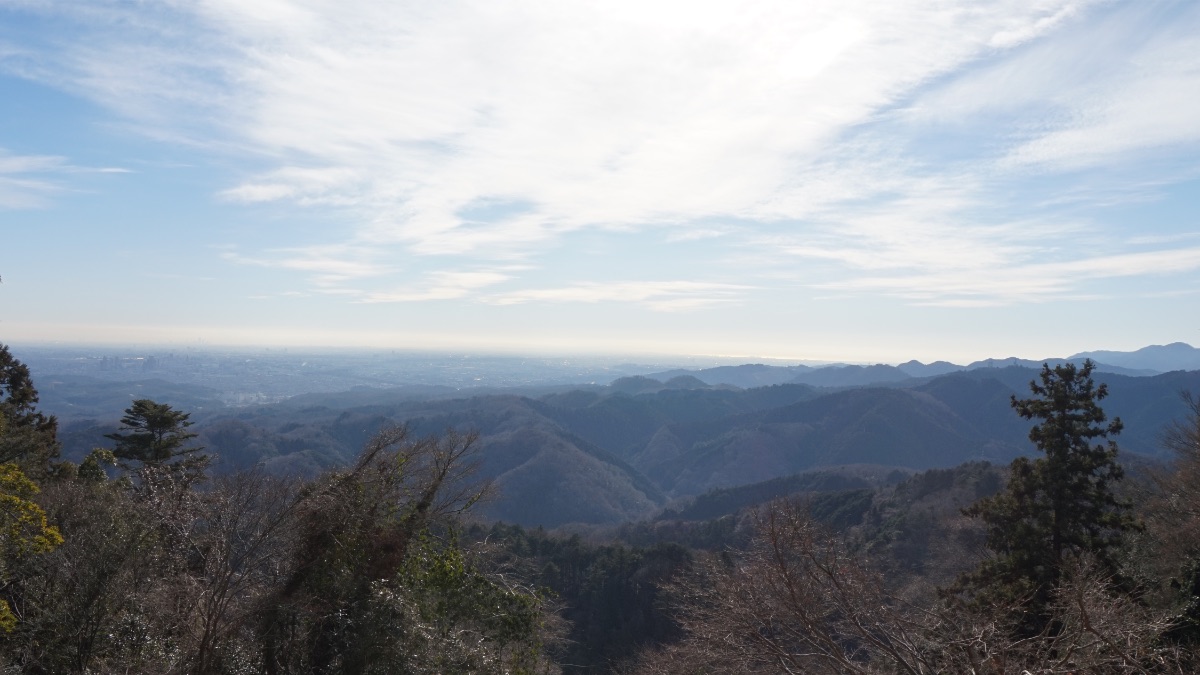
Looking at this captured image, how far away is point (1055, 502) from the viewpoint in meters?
15.3

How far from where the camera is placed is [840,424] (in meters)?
165

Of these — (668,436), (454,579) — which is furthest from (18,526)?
(668,436)

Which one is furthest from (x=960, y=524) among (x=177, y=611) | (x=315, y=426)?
(x=315, y=426)

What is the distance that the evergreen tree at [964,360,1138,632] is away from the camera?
14602 mm

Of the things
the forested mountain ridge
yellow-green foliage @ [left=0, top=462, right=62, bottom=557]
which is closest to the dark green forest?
yellow-green foliage @ [left=0, top=462, right=62, bottom=557]

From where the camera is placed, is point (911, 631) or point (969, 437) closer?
point (911, 631)

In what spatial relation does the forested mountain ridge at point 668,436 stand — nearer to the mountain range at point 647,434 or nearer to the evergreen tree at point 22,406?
the mountain range at point 647,434

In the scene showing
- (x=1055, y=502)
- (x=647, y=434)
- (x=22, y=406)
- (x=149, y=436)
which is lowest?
(x=647, y=434)

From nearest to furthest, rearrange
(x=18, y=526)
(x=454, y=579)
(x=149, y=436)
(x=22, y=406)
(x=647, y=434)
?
(x=18, y=526), (x=454, y=579), (x=22, y=406), (x=149, y=436), (x=647, y=434)

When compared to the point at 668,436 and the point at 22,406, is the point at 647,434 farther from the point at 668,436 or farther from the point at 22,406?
the point at 22,406

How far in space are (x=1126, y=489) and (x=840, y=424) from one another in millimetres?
145291

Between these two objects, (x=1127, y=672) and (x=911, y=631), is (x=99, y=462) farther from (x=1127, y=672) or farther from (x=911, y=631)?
(x=1127, y=672)

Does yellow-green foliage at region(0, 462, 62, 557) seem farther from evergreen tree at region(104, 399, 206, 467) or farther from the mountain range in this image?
the mountain range

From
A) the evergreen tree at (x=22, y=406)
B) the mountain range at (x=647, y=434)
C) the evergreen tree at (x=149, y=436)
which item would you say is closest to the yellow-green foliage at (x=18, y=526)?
the evergreen tree at (x=22, y=406)
